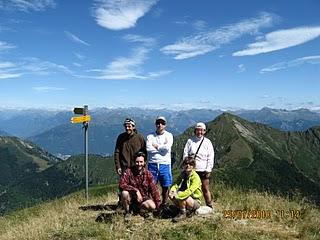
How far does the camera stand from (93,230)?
9.76m

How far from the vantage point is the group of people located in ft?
35.3

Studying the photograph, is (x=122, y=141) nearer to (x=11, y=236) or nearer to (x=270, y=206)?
(x=11, y=236)

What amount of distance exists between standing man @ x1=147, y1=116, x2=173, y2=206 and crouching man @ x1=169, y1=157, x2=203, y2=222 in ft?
2.28

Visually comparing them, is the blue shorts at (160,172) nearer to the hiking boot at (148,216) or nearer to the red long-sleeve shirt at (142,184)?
the red long-sleeve shirt at (142,184)

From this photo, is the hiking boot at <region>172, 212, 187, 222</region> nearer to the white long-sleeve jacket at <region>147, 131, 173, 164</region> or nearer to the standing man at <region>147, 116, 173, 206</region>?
the standing man at <region>147, 116, 173, 206</region>

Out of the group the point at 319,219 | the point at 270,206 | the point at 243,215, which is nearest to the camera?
the point at 319,219

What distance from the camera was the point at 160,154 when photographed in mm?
11430

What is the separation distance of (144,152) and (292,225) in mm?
4250

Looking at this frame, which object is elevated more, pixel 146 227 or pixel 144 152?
pixel 144 152

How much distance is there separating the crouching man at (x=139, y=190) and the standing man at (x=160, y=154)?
0.40 meters

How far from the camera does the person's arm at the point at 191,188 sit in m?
10.5

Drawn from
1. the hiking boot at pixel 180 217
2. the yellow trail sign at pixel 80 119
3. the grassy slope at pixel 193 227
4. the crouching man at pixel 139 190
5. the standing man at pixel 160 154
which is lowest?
the grassy slope at pixel 193 227

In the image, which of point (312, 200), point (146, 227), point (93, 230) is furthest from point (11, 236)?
point (312, 200)
